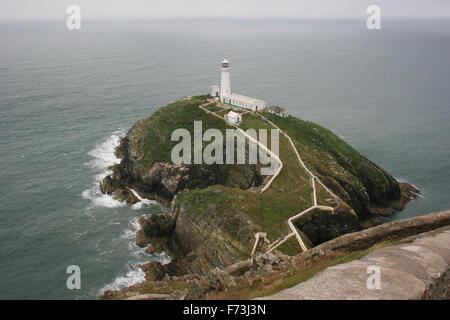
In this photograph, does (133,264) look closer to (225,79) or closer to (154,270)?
(154,270)

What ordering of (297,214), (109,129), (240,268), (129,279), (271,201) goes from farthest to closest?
(109,129) < (271,201) < (297,214) < (129,279) < (240,268)

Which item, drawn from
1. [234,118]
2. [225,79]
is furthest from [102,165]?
[225,79]

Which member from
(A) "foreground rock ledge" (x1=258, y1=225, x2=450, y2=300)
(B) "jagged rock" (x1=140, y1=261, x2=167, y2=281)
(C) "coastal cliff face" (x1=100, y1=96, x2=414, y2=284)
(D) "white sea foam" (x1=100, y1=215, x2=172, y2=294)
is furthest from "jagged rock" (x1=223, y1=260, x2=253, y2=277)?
(D) "white sea foam" (x1=100, y1=215, x2=172, y2=294)

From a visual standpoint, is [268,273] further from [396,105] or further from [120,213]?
[396,105]

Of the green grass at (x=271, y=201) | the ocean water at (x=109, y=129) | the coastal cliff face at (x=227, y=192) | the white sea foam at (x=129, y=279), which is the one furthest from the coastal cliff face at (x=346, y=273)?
the ocean water at (x=109, y=129)

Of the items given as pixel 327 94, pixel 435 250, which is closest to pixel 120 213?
pixel 435 250

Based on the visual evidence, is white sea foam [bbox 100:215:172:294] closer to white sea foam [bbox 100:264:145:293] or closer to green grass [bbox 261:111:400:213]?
white sea foam [bbox 100:264:145:293]
